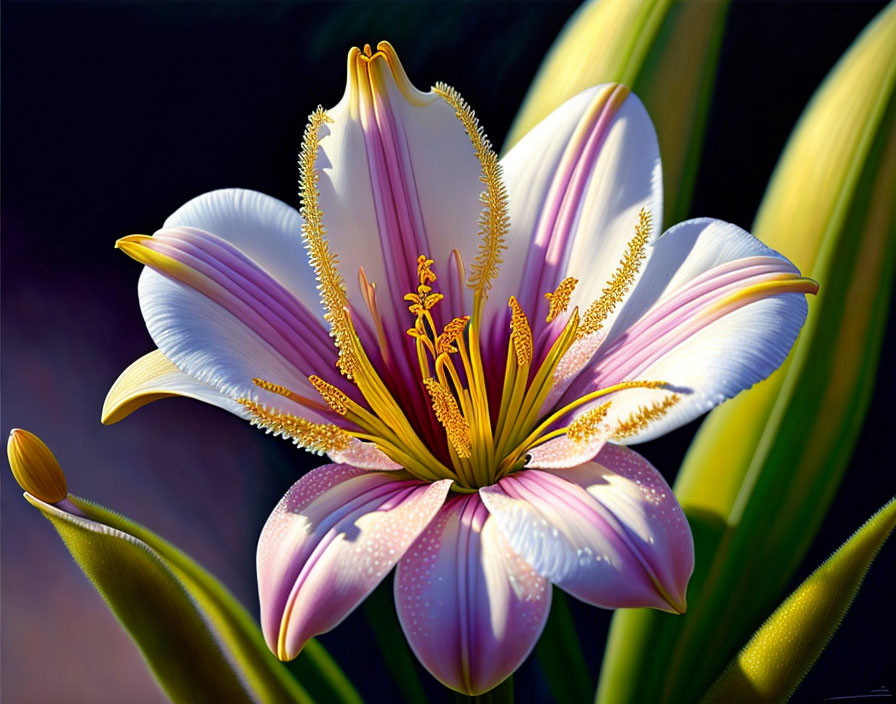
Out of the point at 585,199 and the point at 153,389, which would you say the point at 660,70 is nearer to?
the point at 585,199

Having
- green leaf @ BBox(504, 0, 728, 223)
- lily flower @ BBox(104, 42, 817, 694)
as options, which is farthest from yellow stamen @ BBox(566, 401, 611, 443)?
green leaf @ BBox(504, 0, 728, 223)

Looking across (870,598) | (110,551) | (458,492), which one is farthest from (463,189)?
(870,598)

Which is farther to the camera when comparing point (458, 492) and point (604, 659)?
point (604, 659)

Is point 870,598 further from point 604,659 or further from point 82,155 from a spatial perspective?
point 82,155

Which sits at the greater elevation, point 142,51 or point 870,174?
point 142,51

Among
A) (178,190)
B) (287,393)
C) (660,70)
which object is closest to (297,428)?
(287,393)

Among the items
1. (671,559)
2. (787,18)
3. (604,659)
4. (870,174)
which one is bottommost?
(604,659)
